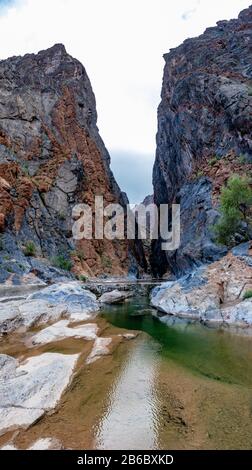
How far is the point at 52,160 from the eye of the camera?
218ft

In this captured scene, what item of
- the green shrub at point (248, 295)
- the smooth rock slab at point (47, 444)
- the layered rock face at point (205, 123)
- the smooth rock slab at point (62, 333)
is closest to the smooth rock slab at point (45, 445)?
the smooth rock slab at point (47, 444)

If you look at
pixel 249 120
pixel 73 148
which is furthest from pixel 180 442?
pixel 73 148

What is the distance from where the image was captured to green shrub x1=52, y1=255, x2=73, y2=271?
52737mm

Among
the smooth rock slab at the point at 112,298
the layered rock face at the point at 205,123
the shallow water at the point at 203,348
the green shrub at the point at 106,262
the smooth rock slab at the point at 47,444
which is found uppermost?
the layered rock face at the point at 205,123

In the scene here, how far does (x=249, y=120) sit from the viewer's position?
124 ft

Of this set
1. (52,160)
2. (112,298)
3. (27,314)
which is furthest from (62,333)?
(52,160)

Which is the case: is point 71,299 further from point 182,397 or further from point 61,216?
point 61,216

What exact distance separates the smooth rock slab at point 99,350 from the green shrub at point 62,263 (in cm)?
3823

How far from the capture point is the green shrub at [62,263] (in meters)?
52.7

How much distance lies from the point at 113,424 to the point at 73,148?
72.4 m

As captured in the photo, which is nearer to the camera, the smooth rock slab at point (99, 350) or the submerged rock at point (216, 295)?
the smooth rock slab at point (99, 350)

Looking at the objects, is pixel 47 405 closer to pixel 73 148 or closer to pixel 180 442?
pixel 180 442

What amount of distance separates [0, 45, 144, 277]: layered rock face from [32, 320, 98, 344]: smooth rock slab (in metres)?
29.2

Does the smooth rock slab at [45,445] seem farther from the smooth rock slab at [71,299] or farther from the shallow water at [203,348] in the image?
the smooth rock slab at [71,299]
